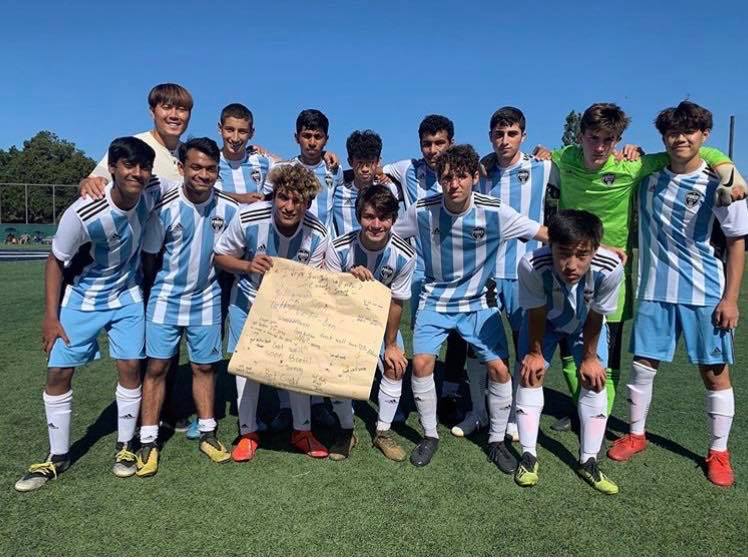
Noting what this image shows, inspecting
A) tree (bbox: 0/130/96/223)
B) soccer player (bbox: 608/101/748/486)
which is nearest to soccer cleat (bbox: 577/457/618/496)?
soccer player (bbox: 608/101/748/486)

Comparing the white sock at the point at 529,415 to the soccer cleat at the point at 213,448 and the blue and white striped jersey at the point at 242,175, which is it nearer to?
the soccer cleat at the point at 213,448

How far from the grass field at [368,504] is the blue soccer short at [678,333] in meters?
0.67

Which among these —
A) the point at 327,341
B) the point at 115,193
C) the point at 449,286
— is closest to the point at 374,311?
the point at 327,341

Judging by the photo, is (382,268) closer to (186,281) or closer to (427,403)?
(427,403)

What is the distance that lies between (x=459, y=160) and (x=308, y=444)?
202cm

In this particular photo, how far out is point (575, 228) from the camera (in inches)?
122

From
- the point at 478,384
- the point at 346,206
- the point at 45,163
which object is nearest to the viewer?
the point at 478,384

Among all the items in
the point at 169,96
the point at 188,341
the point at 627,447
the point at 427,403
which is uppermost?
the point at 169,96

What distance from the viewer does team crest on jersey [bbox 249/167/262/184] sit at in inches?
175

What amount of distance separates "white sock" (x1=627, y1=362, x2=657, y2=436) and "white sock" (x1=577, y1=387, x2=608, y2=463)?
37 centimetres

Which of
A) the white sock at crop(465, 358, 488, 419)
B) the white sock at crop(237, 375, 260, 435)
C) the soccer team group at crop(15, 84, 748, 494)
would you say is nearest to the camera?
the soccer team group at crop(15, 84, 748, 494)

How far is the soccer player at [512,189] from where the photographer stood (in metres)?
4.07

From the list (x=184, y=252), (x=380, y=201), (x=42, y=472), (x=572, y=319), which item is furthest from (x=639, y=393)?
(x=42, y=472)

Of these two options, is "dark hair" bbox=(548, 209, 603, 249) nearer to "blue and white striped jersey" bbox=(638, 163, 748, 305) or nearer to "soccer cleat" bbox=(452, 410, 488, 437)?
"blue and white striped jersey" bbox=(638, 163, 748, 305)
